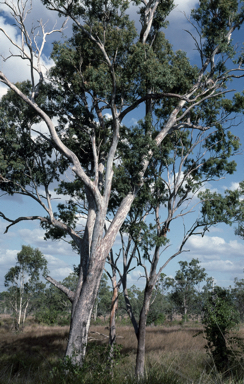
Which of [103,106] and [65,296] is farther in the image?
[65,296]

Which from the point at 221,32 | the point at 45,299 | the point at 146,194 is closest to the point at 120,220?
the point at 146,194

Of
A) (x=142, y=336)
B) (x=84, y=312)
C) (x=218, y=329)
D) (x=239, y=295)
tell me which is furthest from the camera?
(x=239, y=295)

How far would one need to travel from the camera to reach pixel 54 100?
13836 millimetres

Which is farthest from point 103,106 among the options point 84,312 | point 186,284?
point 186,284

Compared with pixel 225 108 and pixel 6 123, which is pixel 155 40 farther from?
pixel 6 123

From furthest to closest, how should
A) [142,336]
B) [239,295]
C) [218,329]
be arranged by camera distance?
[239,295] < [142,336] < [218,329]

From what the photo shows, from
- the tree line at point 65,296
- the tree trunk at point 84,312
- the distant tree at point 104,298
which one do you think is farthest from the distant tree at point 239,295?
the tree trunk at point 84,312

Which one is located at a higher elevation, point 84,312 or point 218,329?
point 84,312

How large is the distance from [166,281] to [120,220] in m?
35.5

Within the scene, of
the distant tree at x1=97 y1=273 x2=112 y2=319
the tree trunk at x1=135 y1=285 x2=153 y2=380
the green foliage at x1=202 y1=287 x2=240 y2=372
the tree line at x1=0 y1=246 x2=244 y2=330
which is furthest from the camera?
the distant tree at x1=97 y1=273 x2=112 y2=319

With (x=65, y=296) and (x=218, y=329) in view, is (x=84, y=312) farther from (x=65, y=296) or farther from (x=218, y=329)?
(x=65, y=296)

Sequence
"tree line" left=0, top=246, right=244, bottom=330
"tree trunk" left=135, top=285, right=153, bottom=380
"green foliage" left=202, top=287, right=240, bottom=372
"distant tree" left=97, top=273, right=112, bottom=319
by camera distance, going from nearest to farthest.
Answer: "green foliage" left=202, top=287, right=240, bottom=372, "tree trunk" left=135, top=285, right=153, bottom=380, "tree line" left=0, top=246, right=244, bottom=330, "distant tree" left=97, top=273, right=112, bottom=319

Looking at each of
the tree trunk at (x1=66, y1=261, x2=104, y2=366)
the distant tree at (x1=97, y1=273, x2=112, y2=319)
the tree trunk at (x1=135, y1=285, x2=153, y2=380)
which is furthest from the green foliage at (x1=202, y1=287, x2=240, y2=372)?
the distant tree at (x1=97, y1=273, x2=112, y2=319)

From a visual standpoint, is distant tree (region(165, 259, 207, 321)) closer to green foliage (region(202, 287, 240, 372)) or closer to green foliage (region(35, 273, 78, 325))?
green foliage (region(35, 273, 78, 325))
